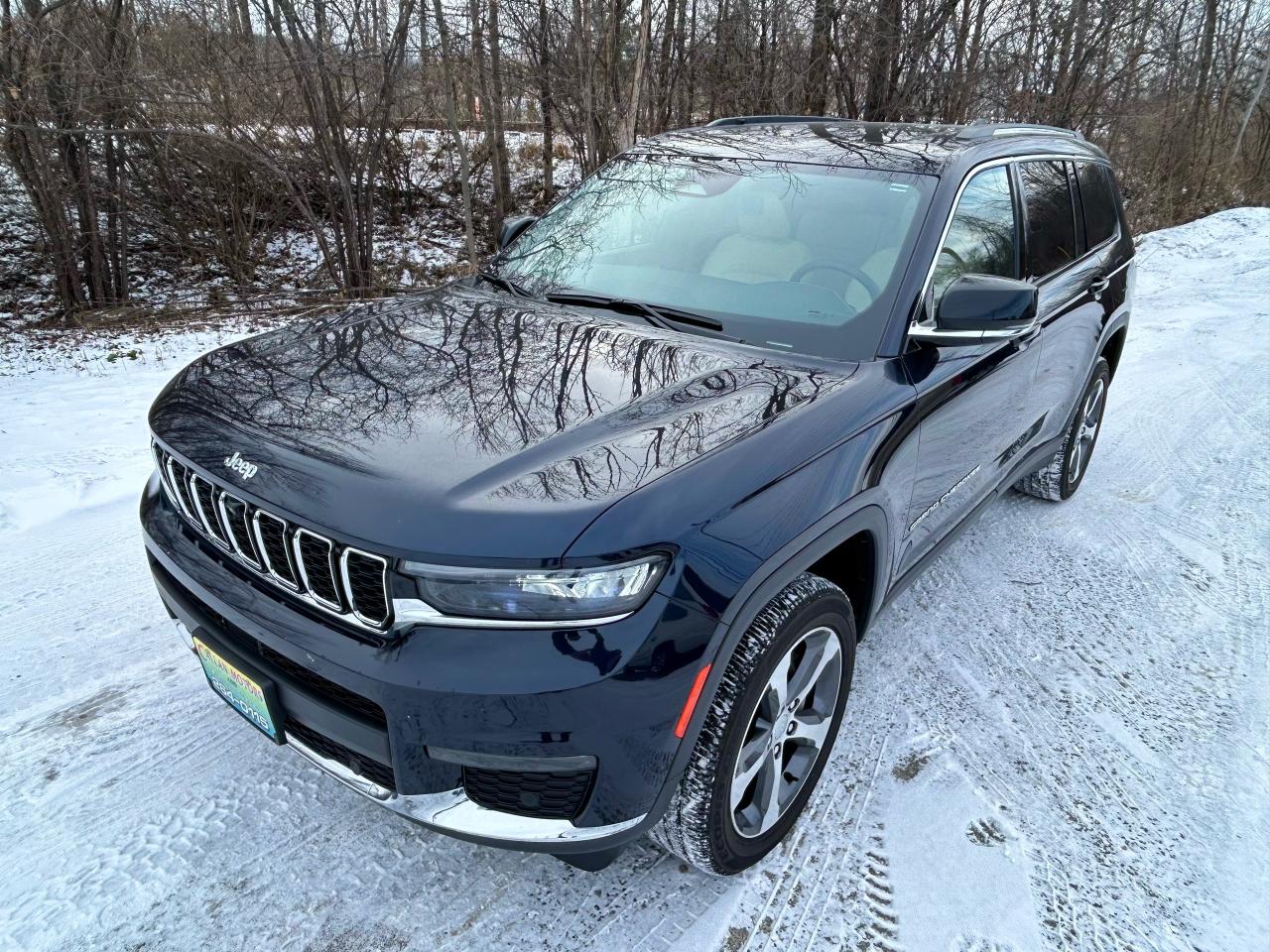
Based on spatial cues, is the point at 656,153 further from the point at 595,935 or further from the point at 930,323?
the point at 595,935

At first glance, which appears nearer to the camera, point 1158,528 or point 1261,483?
point 1158,528

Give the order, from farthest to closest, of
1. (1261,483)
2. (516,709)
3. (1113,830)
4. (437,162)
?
(437,162), (1261,483), (1113,830), (516,709)

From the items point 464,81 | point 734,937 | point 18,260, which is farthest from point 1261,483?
point 18,260

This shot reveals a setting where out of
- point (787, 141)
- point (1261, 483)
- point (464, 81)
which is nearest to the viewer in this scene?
point (787, 141)

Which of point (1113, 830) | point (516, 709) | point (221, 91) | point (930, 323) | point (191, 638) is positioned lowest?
point (1113, 830)

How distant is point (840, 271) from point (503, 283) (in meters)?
1.21

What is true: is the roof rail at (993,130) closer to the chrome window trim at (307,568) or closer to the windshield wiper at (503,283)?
the windshield wiper at (503,283)

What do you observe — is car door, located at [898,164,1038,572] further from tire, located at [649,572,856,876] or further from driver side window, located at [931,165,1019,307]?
tire, located at [649,572,856,876]

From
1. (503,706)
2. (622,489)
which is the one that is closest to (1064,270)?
(622,489)

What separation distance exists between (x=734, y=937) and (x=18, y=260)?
1018 cm

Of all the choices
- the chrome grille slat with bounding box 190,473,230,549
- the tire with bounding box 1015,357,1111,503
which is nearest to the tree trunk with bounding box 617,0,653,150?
the tire with bounding box 1015,357,1111,503

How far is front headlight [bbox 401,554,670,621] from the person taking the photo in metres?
1.58

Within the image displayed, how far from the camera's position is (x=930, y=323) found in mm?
2482

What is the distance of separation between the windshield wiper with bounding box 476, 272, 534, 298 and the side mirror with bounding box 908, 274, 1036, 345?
51.7 inches
